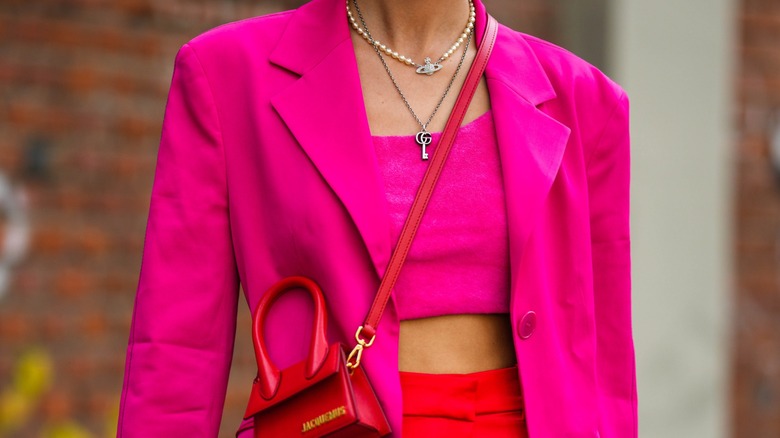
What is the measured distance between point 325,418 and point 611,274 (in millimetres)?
689

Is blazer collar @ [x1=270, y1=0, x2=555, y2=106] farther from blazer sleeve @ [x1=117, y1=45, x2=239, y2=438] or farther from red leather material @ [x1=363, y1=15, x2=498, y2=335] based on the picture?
blazer sleeve @ [x1=117, y1=45, x2=239, y2=438]

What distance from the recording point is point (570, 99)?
2395mm

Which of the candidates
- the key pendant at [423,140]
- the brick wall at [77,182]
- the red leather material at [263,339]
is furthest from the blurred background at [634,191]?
the key pendant at [423,140]

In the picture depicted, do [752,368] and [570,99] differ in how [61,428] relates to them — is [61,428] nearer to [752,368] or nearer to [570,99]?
[570,99]

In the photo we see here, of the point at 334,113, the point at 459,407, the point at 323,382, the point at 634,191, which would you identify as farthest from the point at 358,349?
the point at 634,191

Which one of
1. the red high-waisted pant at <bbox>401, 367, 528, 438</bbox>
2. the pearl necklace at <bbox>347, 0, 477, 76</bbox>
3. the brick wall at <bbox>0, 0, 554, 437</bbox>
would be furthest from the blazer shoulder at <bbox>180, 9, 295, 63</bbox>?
the brick wall at <bbox>0, 0, 554, 437</bbox>

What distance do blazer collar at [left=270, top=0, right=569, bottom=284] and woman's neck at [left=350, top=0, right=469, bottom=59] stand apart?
61mm

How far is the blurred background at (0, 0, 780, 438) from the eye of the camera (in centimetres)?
421

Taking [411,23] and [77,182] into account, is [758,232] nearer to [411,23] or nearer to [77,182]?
[77,182]

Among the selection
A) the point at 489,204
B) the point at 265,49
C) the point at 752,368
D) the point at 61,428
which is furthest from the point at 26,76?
the point at 752,368

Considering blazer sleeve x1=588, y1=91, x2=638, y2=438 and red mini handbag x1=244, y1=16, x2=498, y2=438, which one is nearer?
red mini handbag x1=244, y1=16, x2=498, y2=438

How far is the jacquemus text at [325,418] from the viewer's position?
199 centimetres

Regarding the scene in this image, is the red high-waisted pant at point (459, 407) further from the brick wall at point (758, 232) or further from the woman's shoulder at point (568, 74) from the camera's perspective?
the brick wall at point (758, 232)

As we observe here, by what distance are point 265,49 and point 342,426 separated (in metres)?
0.67
